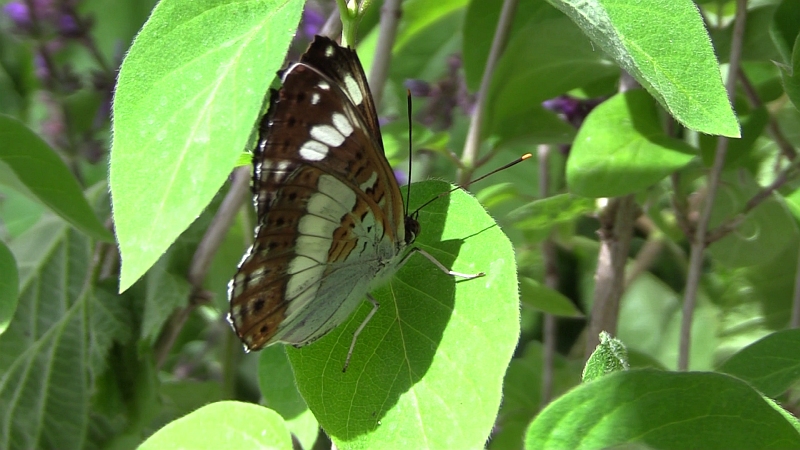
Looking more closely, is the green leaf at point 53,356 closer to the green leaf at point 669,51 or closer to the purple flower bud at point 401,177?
the purple flower bud at point 401,177

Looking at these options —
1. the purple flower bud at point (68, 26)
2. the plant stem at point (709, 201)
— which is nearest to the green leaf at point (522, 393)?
the plant stem at point (709, 201)

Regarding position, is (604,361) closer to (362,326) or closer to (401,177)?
(362,326)

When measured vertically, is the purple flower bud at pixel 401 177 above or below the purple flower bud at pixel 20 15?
below

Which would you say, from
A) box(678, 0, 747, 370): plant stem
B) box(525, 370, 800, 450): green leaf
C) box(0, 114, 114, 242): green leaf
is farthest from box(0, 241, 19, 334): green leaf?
box(678, 0, 747, 370): plant stem

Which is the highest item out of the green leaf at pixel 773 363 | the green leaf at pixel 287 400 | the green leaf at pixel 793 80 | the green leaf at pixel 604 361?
the green leaf at pixel 793 80

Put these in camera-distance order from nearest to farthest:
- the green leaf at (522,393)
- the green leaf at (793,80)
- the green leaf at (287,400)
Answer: the green leaf at (793,80) < the green leaf at (287,400) < the green leaf at (522,393)

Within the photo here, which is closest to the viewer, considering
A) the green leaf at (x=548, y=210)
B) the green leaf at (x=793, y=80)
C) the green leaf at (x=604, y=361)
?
the green leaf at (x=604, y=361)

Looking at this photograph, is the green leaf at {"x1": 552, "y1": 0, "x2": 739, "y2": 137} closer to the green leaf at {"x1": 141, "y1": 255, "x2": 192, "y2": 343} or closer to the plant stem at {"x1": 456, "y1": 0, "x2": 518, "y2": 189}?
the plant stem at {"x1": 456, "y1": 0, "x2": 518, "y2": 189}
